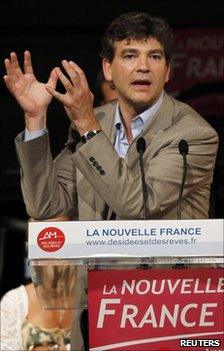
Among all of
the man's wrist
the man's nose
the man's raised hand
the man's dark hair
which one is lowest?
the man's wrist

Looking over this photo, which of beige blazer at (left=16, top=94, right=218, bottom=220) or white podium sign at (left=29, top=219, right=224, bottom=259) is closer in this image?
white podium sign at (left=29, top=219, right=224, bottom=259)

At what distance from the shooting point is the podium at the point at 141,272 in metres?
3.48

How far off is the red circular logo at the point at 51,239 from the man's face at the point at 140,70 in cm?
71

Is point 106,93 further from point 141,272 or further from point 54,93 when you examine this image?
point 141,272

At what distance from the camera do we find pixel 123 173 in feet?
12.4

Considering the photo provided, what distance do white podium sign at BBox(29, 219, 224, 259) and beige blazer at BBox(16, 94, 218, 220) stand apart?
27 centimetres

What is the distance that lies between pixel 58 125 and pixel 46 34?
56 centimetres

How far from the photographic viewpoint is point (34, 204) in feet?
12.9

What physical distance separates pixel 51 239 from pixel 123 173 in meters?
0.39

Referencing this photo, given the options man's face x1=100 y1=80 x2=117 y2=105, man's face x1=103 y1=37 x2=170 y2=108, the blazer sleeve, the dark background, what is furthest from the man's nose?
the dark background

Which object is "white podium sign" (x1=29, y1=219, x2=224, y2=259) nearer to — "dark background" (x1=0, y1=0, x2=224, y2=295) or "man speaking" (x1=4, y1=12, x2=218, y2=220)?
"man speaking" (x1=4, y1=12, x2=218, y2=220)

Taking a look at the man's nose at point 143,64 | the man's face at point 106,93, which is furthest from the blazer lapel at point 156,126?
the man's face at point 106,93

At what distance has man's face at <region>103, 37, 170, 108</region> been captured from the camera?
4016mm

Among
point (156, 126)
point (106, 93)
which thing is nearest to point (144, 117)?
point (156, 126)
